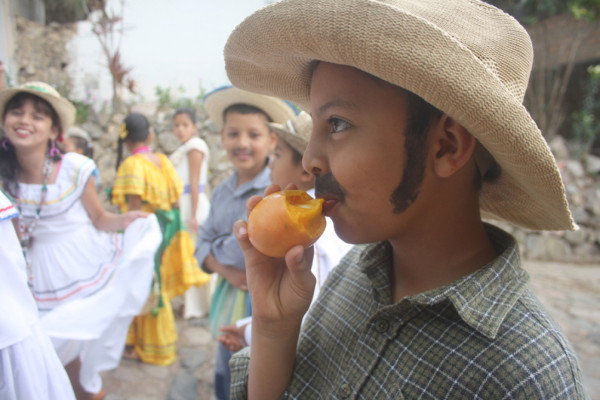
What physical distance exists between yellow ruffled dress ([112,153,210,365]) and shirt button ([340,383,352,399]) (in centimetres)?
351

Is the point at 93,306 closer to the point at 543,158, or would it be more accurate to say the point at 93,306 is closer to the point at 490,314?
the point at 490,314

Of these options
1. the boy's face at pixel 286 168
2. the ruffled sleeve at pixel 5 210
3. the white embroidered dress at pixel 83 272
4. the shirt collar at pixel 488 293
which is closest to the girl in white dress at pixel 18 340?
the ruffled sleeve at pixel 5 210

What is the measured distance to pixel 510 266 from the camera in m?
1.09

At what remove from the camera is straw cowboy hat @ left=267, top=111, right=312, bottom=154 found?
233 cm

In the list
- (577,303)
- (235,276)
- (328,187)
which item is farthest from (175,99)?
(328,187)

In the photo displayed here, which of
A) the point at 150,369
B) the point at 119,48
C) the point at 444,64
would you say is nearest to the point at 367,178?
the point at 444,64

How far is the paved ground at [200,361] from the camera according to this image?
3.73m

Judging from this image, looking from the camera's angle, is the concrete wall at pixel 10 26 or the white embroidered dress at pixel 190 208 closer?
the white embroidered dress at pixel 190 208

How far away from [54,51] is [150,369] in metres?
9.94

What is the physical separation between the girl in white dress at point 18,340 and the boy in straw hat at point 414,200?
108 cm

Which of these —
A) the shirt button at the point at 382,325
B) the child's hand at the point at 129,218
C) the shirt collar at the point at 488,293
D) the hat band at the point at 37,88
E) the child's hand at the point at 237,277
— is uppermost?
the hat band at the point at 37,88

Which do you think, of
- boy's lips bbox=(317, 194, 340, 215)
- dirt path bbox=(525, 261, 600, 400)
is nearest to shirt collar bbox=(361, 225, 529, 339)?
boy's lips bbox=(317, 194, 340, 215)

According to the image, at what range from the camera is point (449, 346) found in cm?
99

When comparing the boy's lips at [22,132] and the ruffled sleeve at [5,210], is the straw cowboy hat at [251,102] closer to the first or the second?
the boy's lips at [22,132]
